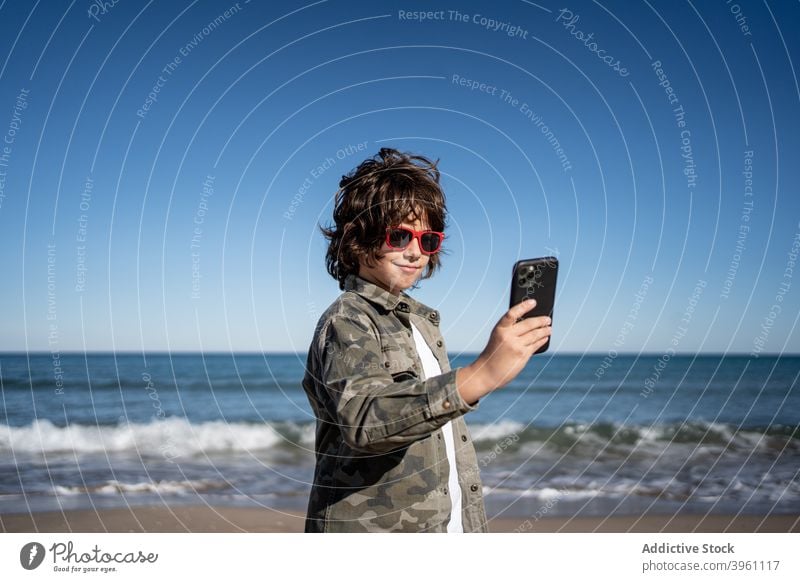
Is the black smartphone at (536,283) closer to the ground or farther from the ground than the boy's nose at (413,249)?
closer to the ground

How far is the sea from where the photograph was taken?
11008mm

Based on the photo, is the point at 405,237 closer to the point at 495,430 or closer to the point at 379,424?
the point at 379,424

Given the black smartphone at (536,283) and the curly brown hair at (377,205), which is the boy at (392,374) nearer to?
the curly brown hair at (377,205)

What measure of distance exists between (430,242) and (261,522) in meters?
7.47

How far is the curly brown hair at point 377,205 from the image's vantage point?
10.2 feet

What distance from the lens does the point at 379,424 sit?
2.19m

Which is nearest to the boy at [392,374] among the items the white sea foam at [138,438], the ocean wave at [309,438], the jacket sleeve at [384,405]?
the jacket sleeve at [384,405]

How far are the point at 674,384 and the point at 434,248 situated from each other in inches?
1122

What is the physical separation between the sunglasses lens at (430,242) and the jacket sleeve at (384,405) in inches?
32.8

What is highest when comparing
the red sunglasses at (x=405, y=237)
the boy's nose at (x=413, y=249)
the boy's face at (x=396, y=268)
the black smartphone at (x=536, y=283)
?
the red sunglasses at (x=405, y=237)

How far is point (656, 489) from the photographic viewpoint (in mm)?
11820

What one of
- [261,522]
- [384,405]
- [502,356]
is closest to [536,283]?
[502,356]

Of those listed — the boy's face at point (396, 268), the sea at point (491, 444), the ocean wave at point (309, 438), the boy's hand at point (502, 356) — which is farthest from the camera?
the ocean wave at point (309, 438)
